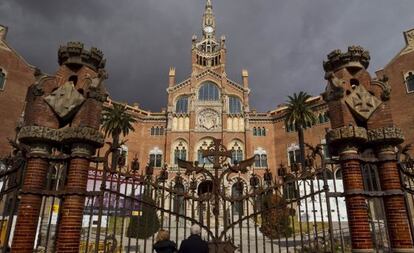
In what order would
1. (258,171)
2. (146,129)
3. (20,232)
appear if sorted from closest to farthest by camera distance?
(20,232) → (258,171) → (146,129)

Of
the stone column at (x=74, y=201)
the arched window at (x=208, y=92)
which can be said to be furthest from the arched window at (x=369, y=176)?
the arched window at (x=208, y=92)

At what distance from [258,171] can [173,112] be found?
15248 mm

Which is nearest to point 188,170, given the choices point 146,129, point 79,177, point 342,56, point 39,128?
point 79,177

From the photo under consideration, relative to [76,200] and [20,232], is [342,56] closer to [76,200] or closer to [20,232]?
[76,200]

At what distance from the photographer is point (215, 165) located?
8367 millimetres

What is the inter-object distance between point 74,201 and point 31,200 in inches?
37.3

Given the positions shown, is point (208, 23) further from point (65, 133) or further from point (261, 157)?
point (65, 133)

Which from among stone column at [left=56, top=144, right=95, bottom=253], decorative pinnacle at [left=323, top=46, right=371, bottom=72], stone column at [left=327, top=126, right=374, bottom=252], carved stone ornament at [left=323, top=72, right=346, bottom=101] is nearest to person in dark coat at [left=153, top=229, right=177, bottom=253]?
stone column at [left=56, top=144, right=95, bottom=253]

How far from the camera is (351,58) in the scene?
8.66 meters

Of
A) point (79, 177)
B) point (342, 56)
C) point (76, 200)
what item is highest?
point (342, 56)

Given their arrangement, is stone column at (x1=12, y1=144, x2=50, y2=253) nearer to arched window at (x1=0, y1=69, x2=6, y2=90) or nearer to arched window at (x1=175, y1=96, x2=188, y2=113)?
arched window at (x1=0, y1=69, x2=6, y2=90)

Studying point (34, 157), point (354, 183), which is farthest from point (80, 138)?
point (354, 183)

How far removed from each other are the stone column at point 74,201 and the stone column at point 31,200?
0.58 m

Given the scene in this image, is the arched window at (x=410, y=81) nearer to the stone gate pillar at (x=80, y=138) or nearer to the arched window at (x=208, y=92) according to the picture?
the arched window at (x=208, y=92)
